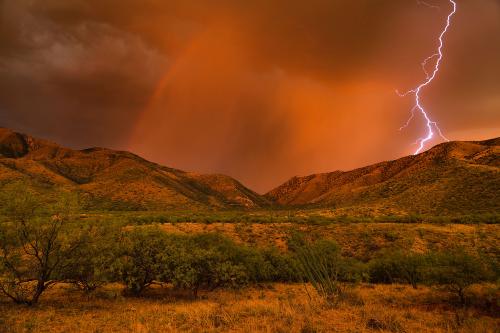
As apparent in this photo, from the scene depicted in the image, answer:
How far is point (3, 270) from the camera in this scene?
20.9 metres

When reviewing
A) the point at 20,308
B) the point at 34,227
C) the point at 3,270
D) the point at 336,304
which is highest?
the point at 34,227

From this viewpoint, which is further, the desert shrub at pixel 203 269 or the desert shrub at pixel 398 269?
the desert shrub at pixel 398 269

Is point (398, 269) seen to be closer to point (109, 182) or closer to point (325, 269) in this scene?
point (325, 269)

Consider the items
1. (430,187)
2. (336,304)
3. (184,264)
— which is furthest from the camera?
(430,187)

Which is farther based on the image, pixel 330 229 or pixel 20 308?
pixel 330 229

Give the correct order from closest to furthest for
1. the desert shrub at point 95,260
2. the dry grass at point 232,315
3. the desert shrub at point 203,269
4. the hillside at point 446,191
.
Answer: the dry grass at point 232,315 < the desert shrub at point 95,260 < the desert shrub at point 203,269 < the hillside at point 446,191

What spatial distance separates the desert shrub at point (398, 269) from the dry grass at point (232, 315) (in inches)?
287

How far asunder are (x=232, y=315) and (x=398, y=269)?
2339 centimetres

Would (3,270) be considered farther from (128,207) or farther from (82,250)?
(128,207)

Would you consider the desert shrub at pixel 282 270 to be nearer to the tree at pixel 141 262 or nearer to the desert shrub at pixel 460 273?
the tree at pixel 141 262

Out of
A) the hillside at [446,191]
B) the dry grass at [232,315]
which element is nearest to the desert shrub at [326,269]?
the dry grass at [232,315]

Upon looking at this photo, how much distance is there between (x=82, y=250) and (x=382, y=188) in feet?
317

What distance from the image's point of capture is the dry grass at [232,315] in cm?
1633

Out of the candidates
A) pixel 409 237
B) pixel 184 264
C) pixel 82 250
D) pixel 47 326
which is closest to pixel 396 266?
pixel 409 237
